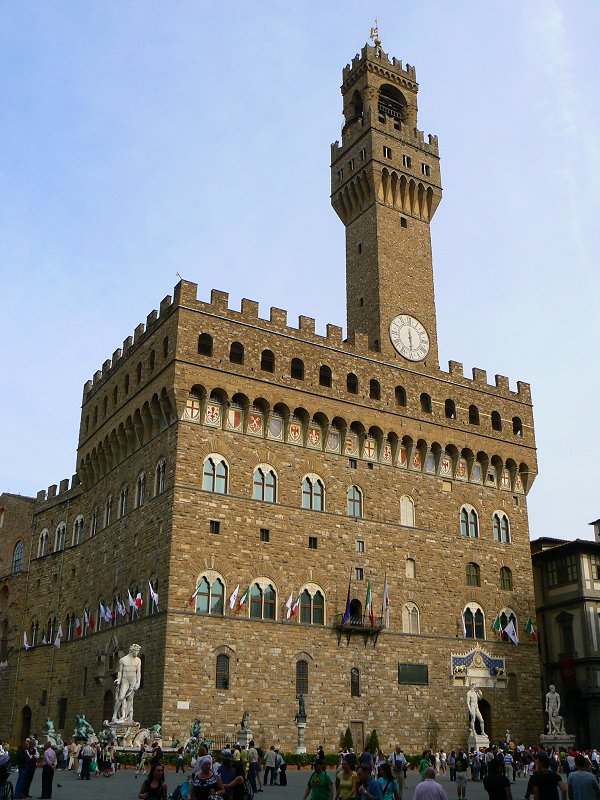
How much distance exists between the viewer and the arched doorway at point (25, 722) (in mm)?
44344

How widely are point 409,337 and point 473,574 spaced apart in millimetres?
12488

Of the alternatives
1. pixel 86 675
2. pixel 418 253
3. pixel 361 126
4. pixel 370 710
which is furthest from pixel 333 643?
pixel 361 126

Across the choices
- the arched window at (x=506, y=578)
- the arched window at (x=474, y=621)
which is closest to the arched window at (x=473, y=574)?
the arched window at (x=474, y=621)

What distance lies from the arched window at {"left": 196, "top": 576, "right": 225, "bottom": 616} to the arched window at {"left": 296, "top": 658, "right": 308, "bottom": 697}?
4.15 m

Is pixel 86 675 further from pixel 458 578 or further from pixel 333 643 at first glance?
pixel 458 578

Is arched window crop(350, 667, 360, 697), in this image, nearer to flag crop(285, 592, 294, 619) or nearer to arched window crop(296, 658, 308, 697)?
arched window crop(296, 658, 308, 697)

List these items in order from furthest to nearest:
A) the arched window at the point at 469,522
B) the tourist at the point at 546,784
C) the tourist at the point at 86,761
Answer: the arched window at the point at 469,522
the tourist at the point at 86,761
the tourist at the point at 546,784

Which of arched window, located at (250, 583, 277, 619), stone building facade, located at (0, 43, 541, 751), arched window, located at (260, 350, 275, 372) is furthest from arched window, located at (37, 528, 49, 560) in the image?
arched window, located at (260, 350, 275, 372)

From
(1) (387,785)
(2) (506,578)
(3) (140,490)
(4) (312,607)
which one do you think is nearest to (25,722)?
(3) (140,490)

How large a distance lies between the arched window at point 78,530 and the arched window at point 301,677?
1569 cm

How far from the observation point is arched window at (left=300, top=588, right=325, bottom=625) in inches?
1431

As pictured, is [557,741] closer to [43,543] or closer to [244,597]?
[244,597]

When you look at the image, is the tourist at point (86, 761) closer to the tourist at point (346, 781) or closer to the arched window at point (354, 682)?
the arched window at point (354, 682)

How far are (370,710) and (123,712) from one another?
35.4 feet
